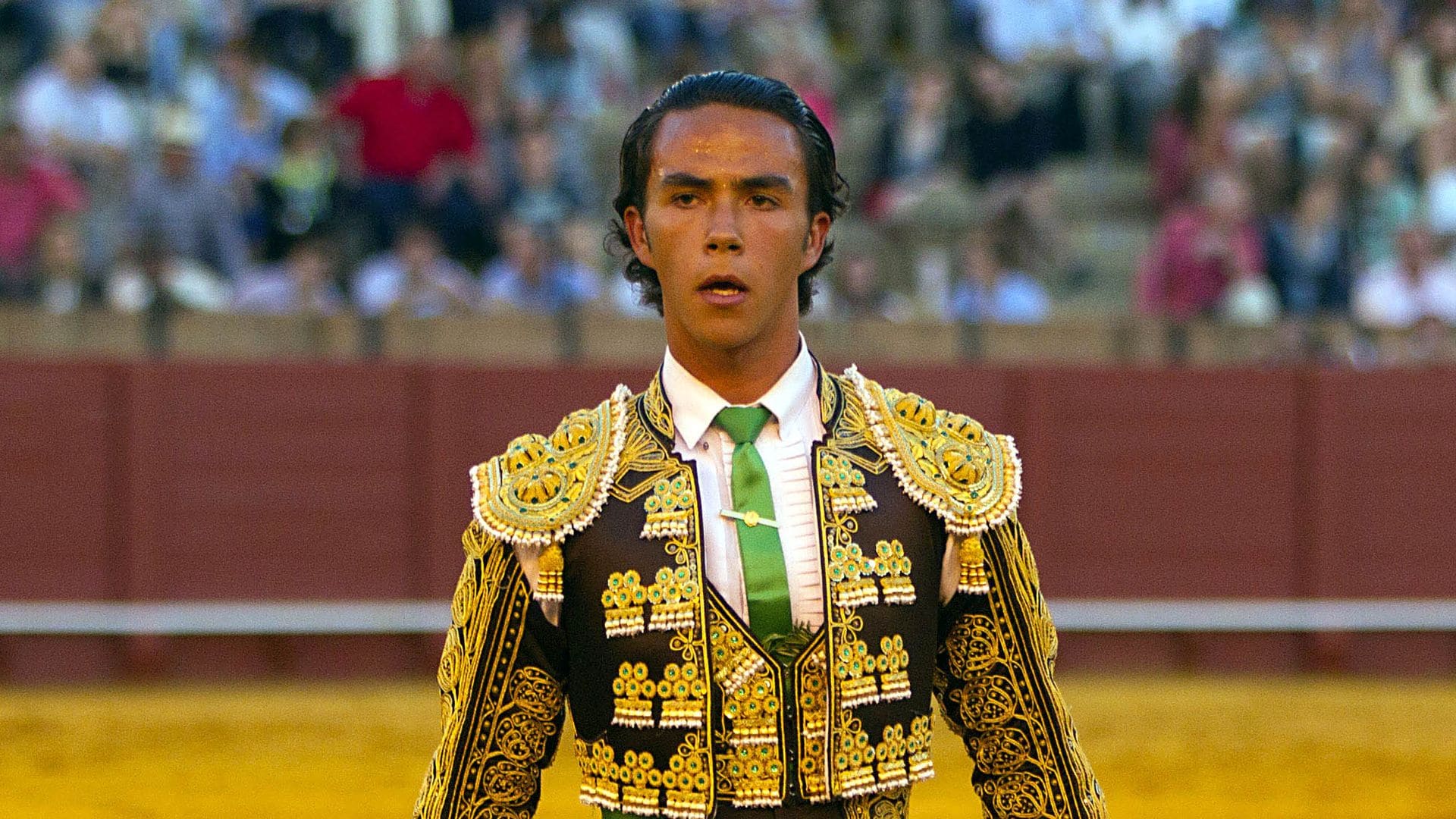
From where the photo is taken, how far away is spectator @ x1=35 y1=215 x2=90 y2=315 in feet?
25.3

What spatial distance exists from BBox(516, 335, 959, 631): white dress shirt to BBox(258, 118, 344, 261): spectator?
5945 mm

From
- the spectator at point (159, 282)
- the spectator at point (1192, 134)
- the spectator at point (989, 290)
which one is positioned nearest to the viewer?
the spectator at point (159, 282)

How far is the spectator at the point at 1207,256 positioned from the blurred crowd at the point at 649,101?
0.01 m

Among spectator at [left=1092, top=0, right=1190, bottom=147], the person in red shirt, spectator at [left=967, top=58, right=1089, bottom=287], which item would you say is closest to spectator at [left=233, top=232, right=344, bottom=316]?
the person in red shirt

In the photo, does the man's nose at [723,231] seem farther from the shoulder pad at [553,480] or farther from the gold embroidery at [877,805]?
the gold embroidery at [877,805]

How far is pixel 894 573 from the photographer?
1975mm

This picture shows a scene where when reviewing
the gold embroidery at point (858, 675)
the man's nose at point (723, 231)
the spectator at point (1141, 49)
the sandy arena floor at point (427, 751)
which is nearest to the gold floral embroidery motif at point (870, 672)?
the gold embroidery at point (858, 675)

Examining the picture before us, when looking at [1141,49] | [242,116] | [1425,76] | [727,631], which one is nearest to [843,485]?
[727,631]

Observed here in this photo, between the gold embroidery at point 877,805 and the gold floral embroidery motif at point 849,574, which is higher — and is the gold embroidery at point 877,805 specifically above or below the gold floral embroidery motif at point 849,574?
below

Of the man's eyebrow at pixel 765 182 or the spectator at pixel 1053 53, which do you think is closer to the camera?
the man's eyebrow at pixel 765 182

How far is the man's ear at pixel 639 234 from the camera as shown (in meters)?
2.00

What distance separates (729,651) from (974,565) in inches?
8.7

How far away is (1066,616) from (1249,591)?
0.69m

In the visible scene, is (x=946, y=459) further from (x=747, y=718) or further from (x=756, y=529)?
(x=747, y=718)
